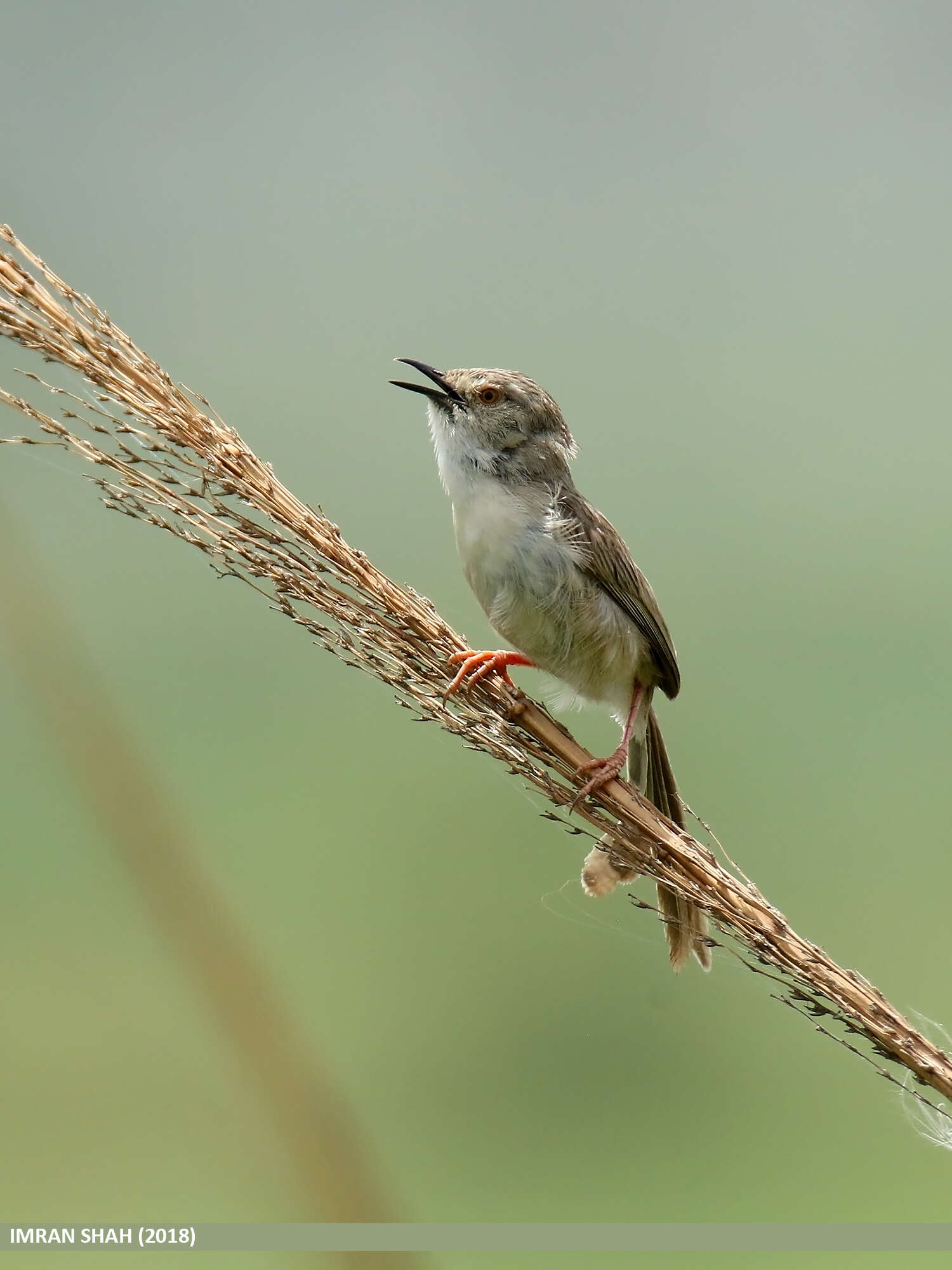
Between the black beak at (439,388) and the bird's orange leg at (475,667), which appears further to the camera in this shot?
the black beak at (439,388)

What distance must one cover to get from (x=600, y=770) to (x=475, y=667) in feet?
1.31

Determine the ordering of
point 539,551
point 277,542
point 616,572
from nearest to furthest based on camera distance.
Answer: point 277,542 < point 539,551 < point 616,572

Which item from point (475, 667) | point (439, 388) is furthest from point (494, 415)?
point (475, 667)

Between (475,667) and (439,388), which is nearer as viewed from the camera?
(475,667)

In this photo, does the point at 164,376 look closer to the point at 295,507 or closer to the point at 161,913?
the point at 295,507

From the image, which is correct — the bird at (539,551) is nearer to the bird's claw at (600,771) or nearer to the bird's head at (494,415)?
the bird's head at (494,415)

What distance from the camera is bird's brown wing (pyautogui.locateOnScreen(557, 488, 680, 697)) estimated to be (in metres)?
2.72

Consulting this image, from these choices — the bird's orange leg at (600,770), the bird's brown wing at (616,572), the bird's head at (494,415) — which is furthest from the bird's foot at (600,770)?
the bird's head at (494,415)

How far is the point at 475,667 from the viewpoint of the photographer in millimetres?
2518

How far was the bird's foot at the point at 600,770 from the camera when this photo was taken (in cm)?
227

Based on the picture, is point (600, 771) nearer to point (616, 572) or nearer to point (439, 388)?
point (616, 572)

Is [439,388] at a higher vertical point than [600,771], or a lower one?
higher

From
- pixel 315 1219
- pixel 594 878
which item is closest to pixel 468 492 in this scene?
pixel 594 878

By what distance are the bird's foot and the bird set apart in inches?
8.5
